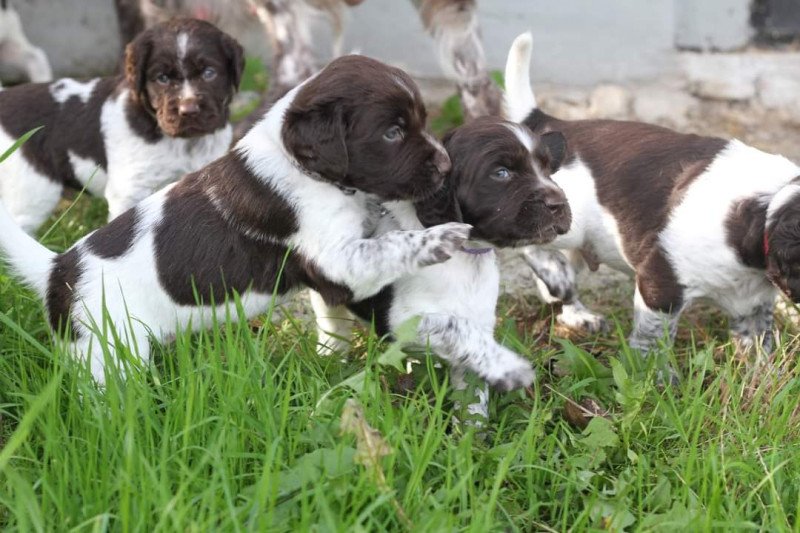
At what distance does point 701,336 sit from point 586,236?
0.62 meters

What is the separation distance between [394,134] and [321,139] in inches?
8.8

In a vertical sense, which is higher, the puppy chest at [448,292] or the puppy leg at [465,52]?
the puppy chest at [448,292]

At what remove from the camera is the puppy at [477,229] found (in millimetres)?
3186

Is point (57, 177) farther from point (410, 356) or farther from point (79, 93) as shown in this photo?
point (410, 356)

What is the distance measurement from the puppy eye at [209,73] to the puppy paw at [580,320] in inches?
72.6

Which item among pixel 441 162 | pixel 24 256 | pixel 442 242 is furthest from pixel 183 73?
pixel 442 242

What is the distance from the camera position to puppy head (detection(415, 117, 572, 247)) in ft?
10.4

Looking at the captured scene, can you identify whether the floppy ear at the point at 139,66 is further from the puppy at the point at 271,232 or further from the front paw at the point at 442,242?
the front paw at the point at 442,242

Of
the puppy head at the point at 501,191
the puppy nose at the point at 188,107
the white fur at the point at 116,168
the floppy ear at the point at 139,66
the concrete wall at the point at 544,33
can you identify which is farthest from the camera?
the concrete wall at the point at 544,33

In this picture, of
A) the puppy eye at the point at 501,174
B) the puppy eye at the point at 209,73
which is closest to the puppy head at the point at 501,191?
the puppy eye at the point at 501,174

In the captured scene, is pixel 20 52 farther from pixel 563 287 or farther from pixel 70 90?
pixel 563 287

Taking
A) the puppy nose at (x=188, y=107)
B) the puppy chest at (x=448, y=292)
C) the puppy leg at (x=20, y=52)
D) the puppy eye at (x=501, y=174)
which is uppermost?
the puppy eye at (x=501, y=174)

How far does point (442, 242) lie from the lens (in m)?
3.04

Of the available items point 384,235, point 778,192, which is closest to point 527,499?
point 384,235
